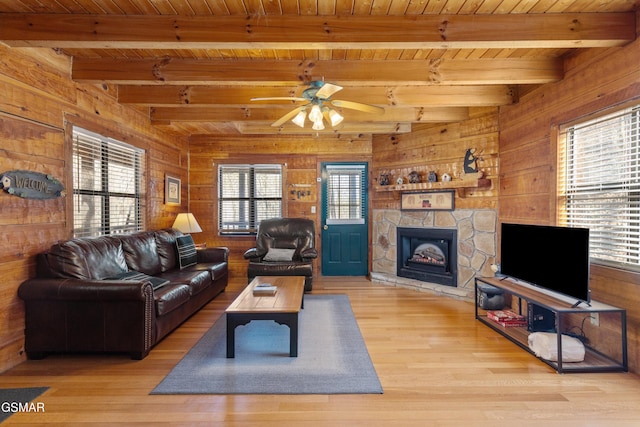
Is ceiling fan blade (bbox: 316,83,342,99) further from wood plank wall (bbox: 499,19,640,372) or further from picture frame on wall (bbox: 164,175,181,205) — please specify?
picture frame on wall (bbox: 164,175,181,205)

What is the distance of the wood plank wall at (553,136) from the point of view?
2541 mm

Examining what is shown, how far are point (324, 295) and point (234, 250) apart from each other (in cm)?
216

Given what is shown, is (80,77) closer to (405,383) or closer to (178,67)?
(178,67)

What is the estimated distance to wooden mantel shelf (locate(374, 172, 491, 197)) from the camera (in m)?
4.31

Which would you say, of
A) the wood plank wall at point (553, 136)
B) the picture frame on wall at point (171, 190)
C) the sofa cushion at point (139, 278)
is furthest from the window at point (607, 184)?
the picture frame on wall at point (171, 190)

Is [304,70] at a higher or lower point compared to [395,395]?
higher

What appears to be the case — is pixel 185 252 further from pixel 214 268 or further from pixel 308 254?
pixel 308 254

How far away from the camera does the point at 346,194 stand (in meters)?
6.09

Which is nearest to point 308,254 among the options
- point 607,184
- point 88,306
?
point 88,306

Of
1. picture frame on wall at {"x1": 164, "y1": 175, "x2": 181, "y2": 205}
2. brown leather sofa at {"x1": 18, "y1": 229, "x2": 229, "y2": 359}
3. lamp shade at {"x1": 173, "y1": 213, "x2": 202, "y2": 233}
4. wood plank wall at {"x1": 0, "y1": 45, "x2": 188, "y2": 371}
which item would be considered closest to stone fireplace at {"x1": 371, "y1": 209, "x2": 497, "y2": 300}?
lamp shade at {"x1": 173, "y1": 213, "x2": 202, "y2": 233}

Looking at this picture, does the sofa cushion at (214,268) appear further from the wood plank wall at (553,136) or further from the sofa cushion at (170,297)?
the wood plank wall at (553,136)

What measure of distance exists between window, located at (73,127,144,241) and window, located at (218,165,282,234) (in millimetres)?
1660

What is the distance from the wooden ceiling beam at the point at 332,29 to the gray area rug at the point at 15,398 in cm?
251

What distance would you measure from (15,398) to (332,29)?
133 inches
